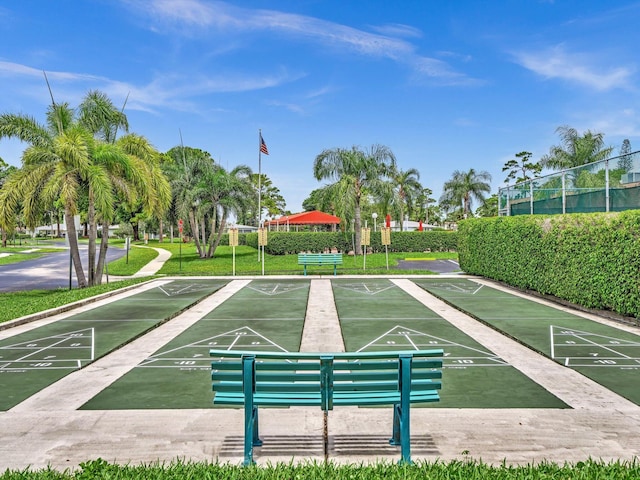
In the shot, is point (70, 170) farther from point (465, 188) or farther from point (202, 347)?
point (465, 188)

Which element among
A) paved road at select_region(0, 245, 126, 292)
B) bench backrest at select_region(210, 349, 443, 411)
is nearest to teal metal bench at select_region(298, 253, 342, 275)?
paved road at select_region(0, 245, 126, 292)

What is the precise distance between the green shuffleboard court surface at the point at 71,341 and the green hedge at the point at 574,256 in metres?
10.7

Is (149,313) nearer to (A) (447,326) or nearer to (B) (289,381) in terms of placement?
(A) (447,326)

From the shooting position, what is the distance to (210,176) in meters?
32.0

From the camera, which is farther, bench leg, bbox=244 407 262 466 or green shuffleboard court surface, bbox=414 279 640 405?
green shuffleboard court surface, bbox=414 279 640 405

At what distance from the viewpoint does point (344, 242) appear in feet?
123

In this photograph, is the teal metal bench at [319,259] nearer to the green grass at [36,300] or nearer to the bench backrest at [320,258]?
the bench backrest at [320,258]

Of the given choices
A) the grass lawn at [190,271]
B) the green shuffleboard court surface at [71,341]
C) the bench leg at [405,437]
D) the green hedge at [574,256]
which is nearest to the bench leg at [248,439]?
the bench leg at [405,437]

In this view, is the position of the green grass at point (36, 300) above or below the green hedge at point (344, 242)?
below

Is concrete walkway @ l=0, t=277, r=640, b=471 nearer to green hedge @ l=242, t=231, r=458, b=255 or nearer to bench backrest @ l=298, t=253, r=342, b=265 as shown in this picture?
bench backrest @ l=298, t=253, r=342, b=265

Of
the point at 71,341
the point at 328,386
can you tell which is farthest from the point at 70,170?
the point at 328,386

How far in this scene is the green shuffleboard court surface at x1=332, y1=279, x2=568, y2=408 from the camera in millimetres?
5461

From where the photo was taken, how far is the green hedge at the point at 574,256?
10141 millimetres

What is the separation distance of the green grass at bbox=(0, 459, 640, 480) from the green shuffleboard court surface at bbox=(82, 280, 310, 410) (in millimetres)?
1736
